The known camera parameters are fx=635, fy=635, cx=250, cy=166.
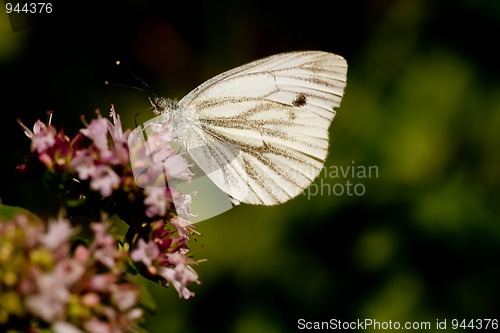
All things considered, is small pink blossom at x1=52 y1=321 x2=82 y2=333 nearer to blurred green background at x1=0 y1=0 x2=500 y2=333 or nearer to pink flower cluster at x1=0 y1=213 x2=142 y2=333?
pink flower cluster at x1=0 y1=213 x2=142 y2=333

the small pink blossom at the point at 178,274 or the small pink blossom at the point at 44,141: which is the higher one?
the small pink blossom at the point at 44,141

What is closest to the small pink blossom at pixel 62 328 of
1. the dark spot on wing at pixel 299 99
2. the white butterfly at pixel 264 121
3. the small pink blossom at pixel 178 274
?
the small pink blossom at pixel 178 274

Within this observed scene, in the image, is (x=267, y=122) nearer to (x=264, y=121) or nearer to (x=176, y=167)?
(x=264, y=121)

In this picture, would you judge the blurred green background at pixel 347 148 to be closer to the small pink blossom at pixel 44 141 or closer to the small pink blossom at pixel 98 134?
the small pink blossom at pixel 44 141

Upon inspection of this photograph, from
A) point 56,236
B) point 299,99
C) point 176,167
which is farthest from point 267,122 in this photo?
point 56,236

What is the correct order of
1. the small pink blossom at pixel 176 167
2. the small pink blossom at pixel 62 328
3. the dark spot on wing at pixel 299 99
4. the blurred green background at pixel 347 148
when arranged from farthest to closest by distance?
the blurred green background at pixel 347 148
the dark spot on wing at pixel 299 99
the small pink blossom at pixel 176 167
the small pink blossom at pixel 62 328

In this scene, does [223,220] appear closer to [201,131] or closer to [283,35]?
[201,131]

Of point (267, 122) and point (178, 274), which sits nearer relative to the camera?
point (178, 274)

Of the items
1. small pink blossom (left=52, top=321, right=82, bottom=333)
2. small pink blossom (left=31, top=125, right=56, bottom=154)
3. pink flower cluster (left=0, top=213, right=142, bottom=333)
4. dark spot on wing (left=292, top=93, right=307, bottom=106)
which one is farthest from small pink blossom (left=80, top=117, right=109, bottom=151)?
dark spot on wing (left=292, top=93, right=307, bottom=106)
